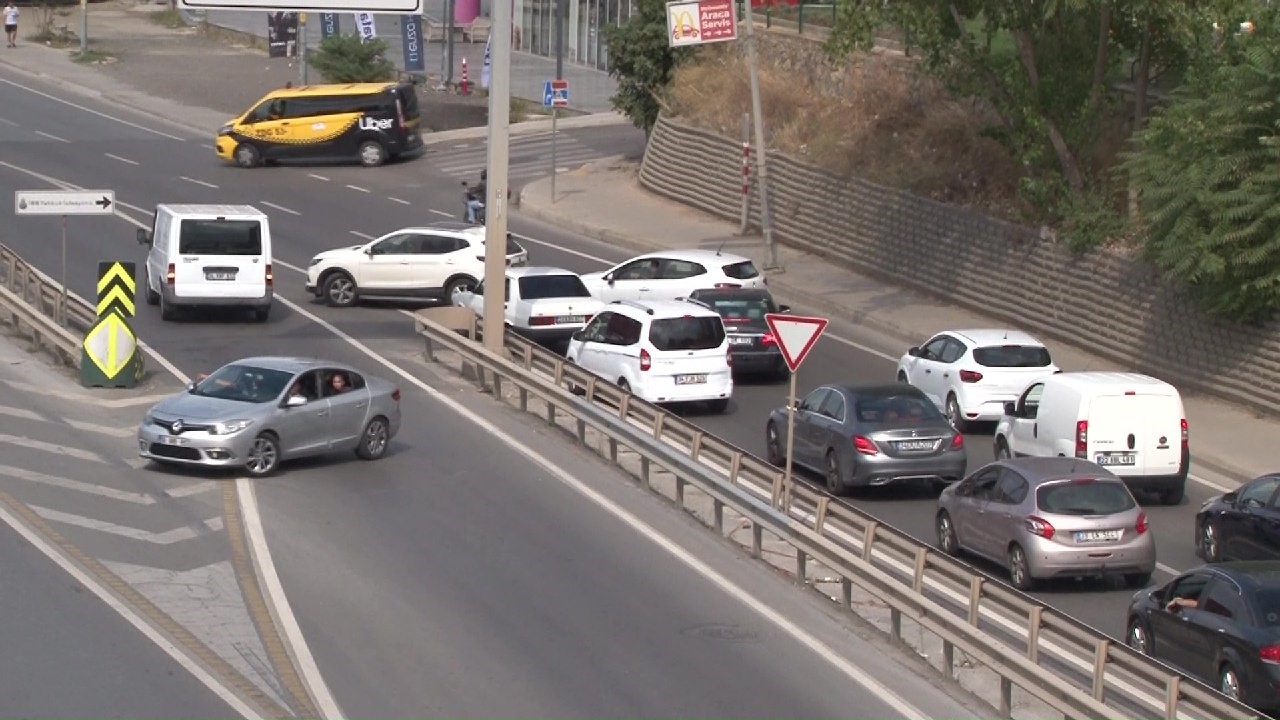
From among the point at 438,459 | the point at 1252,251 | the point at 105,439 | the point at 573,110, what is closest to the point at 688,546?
the point at 438,459

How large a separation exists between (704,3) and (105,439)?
2143cm

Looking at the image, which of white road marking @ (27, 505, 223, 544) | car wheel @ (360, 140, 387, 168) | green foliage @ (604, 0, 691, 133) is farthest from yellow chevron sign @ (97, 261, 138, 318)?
green foliage @ (604, 0, 691, 133)

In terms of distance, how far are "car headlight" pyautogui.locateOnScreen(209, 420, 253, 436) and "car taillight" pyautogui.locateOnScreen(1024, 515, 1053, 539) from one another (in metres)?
8.76

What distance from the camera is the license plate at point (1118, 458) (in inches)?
886

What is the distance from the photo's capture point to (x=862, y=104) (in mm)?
44594

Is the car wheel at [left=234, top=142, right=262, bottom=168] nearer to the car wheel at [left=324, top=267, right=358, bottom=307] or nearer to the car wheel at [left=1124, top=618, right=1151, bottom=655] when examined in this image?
the car wheel at [left=324, top=267, right=358, bottom=307]

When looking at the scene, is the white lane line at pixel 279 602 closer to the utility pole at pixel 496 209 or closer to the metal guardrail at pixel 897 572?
the metal guardrail at pixel 897 572

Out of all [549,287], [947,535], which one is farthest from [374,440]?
[549,287]

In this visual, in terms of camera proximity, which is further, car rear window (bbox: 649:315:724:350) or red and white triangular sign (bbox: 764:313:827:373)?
car rear window (bbox: 649:315:724:350)

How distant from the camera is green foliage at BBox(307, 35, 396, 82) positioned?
6275 cm

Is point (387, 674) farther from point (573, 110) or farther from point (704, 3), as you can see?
point (573, 110)

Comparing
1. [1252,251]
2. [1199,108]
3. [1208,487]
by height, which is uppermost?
[1199,108]

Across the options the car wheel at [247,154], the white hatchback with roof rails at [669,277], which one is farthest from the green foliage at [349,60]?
the white hatchback with roof rails at [669,277]

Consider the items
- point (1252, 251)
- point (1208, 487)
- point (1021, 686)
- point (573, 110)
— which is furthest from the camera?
point (573, 110)
